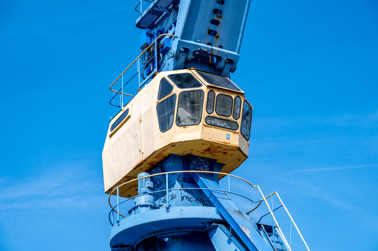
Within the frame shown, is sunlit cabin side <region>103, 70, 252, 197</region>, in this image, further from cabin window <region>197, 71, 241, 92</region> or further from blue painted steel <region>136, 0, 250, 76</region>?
blue painted steel <region>136, 0, 250, 76</region>

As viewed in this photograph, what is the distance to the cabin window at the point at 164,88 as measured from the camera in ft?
101

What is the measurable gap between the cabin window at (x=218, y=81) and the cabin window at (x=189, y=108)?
3.15 feet

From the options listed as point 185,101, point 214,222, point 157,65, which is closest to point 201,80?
point 185,101

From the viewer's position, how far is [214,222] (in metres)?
28.9

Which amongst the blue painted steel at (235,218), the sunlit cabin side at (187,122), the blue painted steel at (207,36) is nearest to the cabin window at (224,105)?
the sunlit cabin side at (187,122)

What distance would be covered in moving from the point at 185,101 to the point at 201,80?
3.91ft

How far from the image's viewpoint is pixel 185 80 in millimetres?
31094

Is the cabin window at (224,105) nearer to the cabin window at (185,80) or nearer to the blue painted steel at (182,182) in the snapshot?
the cabin window at (185,80)

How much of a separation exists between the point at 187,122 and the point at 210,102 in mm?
1244

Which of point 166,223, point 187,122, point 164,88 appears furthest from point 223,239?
point 164,88

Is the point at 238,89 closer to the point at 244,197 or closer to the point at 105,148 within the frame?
the point at 244,197

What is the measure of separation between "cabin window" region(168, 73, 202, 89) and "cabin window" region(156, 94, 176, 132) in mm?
693

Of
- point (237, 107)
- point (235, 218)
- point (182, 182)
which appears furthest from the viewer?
point (237, 107)

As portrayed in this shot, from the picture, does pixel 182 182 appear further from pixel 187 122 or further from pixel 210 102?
pixel 210 102
